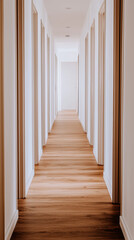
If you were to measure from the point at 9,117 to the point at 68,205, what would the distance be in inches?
49.8

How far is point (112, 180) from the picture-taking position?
339 centimetres

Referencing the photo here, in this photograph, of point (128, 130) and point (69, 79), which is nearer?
point (128, 130)

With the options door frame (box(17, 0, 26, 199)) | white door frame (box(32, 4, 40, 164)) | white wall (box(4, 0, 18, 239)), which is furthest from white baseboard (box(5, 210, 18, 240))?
white door frame (box(32, 4, 40, 164))

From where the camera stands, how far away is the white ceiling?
661cm

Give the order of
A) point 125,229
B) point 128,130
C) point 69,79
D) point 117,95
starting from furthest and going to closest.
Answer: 1. point 69,79
2. point 117,95
3. point 125,229
4. point 128,130

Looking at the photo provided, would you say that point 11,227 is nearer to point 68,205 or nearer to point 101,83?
point 68,205

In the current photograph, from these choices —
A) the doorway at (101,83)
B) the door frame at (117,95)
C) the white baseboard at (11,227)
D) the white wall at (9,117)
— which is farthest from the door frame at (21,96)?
the doorway at (101,83)

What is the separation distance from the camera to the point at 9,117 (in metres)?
2.60

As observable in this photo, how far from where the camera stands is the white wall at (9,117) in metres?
2.48

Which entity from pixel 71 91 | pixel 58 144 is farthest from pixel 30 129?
pixel 71 91

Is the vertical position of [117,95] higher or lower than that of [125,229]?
higher

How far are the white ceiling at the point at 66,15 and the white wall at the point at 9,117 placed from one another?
4.07 metres

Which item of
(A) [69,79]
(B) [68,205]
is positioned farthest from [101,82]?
(A) [69,79]

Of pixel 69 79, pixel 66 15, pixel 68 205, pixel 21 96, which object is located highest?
pixel 66 15
